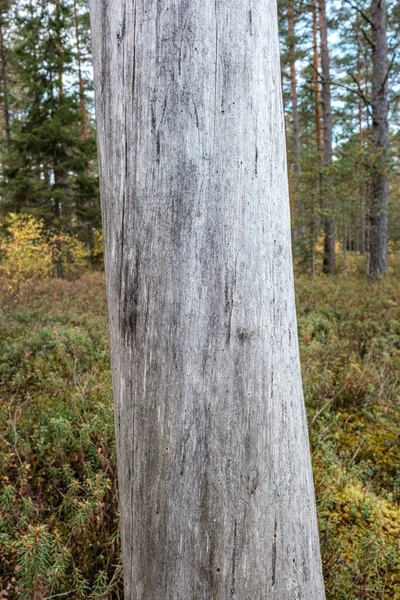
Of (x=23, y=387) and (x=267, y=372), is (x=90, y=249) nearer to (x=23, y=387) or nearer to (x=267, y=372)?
(x=23, y=387)

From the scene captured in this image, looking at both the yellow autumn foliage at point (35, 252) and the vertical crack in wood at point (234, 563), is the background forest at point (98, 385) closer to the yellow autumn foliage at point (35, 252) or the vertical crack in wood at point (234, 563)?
the yellow autumn foliage at point (35, 252)

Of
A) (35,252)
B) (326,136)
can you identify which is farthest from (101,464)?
(326,136)

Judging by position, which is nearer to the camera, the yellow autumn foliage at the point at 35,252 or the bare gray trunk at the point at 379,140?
the yellow autumn foliage at the point at 35,252

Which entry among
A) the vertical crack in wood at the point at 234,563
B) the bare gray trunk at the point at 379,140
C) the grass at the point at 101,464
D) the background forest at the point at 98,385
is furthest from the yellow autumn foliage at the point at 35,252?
the bare gray trunk at the point at 379,140

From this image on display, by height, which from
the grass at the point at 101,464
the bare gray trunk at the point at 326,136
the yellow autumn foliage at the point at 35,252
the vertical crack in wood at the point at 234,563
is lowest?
the grass at the point at 101,464

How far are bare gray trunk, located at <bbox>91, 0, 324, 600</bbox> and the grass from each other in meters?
1.05

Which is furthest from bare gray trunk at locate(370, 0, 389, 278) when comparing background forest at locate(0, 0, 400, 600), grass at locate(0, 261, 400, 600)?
grass at locate(0, 261, 400, 600)

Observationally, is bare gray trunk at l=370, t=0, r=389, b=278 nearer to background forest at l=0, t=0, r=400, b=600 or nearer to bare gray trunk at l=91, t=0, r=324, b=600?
background forest at l=0, t=0, r=400, b=600

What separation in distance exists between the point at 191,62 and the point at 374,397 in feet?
12.3

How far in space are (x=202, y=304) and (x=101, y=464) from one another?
7.36 feet

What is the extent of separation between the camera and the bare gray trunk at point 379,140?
9469 mm

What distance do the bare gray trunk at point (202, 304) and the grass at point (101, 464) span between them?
3.44ft

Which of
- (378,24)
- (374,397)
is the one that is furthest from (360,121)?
(374,397)

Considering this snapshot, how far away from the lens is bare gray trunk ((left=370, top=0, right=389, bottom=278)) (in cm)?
947
